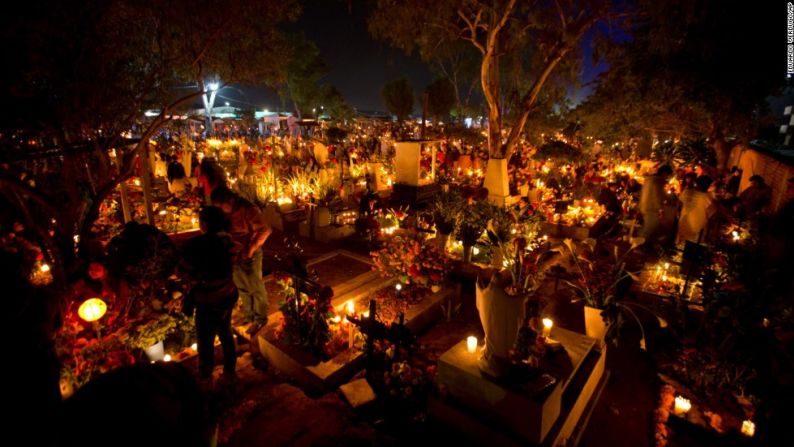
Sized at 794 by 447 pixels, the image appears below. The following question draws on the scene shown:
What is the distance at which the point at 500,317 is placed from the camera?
3389mm

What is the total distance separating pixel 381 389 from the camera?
15.0 feet

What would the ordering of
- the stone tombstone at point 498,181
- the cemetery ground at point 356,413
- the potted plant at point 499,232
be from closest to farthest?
the cemetery ground at point 356,413, the potted plant at point 499,232, the stone tombstone at point 498,181

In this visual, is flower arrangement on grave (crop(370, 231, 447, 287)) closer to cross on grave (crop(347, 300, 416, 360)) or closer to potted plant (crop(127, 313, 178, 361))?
cross on grave (crop(347, 300, 416, 360))

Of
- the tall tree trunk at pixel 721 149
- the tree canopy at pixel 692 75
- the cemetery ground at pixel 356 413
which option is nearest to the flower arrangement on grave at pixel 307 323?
the cemetery ground at pixel 356 413

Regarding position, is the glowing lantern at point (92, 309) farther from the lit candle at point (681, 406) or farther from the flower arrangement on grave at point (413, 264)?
the lit candle at point (681, 406)

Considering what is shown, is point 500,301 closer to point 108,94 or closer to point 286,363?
point 286,363

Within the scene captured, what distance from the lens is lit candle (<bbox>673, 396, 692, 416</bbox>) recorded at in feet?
13.8

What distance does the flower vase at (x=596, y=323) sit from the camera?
5305mm

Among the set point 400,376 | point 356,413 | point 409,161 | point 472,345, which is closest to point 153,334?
point 356,413

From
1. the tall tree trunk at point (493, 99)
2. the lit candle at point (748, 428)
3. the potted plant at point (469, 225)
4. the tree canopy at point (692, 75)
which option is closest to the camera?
the lit candle at point (748, 428)

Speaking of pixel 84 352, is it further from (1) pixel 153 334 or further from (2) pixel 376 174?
(2) pixel 376 174

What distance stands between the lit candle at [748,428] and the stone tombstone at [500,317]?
99.1 inches

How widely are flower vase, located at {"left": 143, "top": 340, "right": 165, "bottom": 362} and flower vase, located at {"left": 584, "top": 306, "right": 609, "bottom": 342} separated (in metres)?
5.46

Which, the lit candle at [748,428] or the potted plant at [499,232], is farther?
the potted plant at [499,232]
